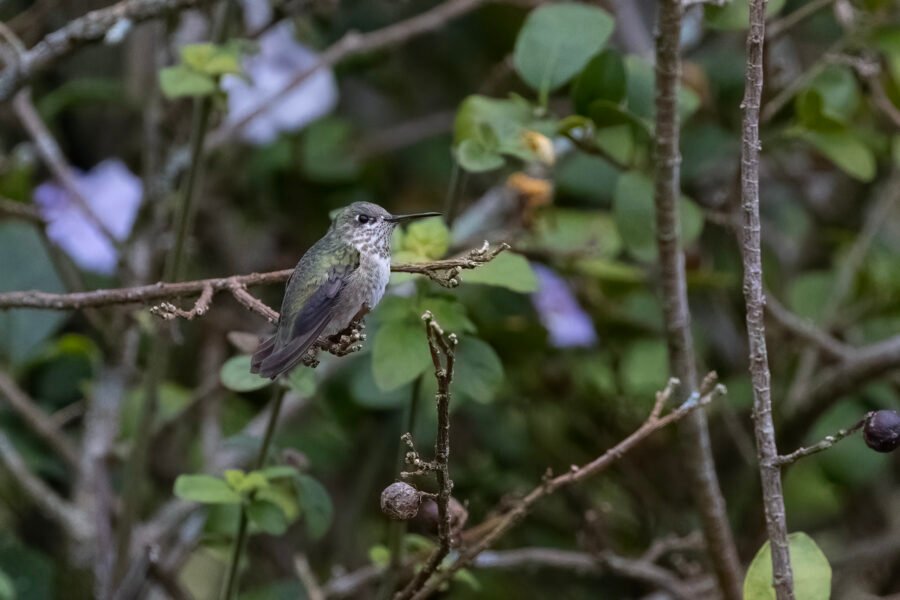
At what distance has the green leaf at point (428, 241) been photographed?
1.58 meters

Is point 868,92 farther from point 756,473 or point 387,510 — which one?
point 387,510

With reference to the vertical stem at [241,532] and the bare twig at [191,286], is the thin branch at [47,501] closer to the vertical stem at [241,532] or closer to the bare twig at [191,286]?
the vertical stem at [241,532]

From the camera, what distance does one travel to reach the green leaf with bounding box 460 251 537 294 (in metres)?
1.50

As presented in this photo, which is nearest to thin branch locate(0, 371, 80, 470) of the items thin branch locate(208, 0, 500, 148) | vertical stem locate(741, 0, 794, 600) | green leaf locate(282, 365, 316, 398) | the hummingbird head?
thin branch locate(208, 0, 500, 148)

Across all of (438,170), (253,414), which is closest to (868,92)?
(438,170)

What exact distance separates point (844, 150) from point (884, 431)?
96 cm

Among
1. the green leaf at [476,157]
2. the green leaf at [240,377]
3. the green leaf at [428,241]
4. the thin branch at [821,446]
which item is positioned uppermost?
the green leaf at [476,157]

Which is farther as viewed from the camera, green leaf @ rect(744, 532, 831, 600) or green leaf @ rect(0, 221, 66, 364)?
green leaf @ rect(0, 221, 66, 364)

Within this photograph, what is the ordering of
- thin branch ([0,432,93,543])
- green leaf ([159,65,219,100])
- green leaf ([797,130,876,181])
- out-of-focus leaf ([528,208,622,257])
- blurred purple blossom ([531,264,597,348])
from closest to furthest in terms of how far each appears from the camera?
green leaf ([159,65,219,100]) → green leaf ([797,130,876,181]) → thin branch ([0,432,93,543]) → out-of-focus leaf ([528,208,622,257]) → blurred purple blossom ([531,264,597,348])

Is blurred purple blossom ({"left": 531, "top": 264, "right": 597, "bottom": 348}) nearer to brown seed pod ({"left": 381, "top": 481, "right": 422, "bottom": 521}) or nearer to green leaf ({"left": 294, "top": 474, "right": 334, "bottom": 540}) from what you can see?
green leaf ({"left": 294, "top": 474, "right": 334, "bottom": 540})

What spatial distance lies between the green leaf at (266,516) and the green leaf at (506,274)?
0.42m

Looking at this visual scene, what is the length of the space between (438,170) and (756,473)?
47.3 inches

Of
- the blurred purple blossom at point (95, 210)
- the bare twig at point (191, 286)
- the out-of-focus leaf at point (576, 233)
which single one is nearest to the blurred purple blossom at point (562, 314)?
the out-of-focus leaf at point (576, 233)

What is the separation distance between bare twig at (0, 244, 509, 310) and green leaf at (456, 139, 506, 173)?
0.84ft
